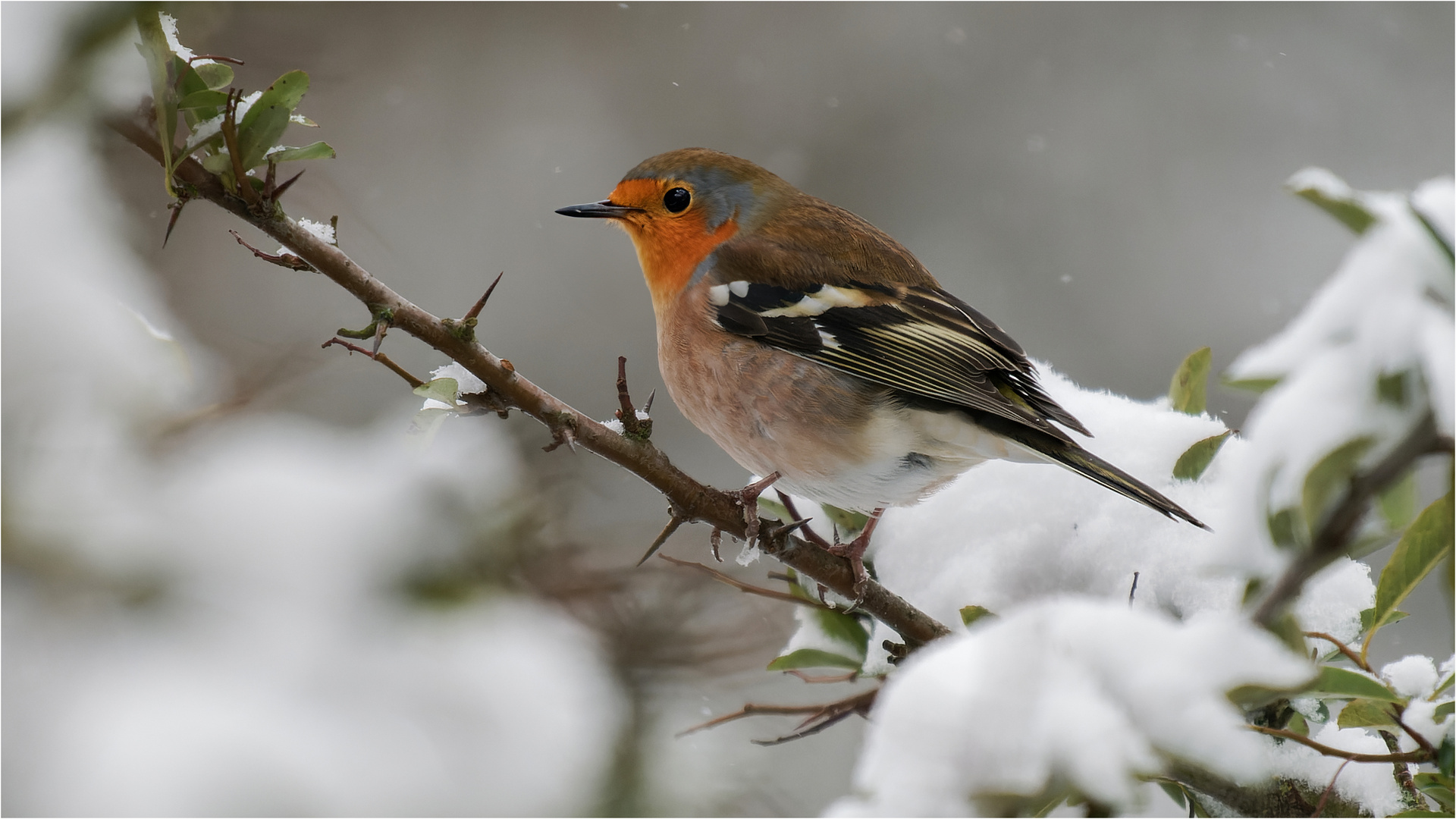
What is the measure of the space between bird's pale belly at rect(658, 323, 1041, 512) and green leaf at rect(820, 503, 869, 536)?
0.19 ft

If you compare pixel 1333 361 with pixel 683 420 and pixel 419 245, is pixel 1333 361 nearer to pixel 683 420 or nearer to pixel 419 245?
pixel 683 420

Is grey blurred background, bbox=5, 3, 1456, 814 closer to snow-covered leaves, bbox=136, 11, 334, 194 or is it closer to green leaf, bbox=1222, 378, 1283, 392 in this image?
snow-covered leaves, bbox=136, 11, 334, 194

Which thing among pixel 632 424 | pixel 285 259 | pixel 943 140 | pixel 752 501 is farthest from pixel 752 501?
pixel 943 140

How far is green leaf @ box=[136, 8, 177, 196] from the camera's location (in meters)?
1.20

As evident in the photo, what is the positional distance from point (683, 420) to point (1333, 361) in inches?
169

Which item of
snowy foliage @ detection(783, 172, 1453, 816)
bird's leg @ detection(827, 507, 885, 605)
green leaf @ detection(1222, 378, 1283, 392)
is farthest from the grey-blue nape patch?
green leaf @ detection(1222, 378, 1283, 392)

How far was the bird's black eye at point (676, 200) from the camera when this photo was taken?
2.61 m

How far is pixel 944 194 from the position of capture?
5992mm

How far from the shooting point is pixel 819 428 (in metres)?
2.12

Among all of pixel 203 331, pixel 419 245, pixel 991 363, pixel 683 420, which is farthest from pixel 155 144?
pixel 419 245

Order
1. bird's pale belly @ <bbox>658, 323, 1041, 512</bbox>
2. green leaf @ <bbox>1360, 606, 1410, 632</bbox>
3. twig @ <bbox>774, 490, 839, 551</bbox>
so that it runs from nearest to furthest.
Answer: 1. green leaf @ <bbox>1360, 606, 1410, 632</bbox>
2. twig @ <bbox>774, 490, 839, 551</bbox>
3. bird's pale belly @ <bbox>658, 323, 1041, 512</bbox>

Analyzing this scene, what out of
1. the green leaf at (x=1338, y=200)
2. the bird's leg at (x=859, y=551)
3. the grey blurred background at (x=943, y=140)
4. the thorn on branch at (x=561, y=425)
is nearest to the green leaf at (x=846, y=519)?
the bird's leg at (x=859, y=551)

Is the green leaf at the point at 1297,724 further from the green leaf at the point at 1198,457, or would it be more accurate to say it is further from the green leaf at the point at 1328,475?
the green leaf at the point at 1328,475

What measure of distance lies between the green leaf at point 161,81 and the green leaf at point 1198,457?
154 centimetres
